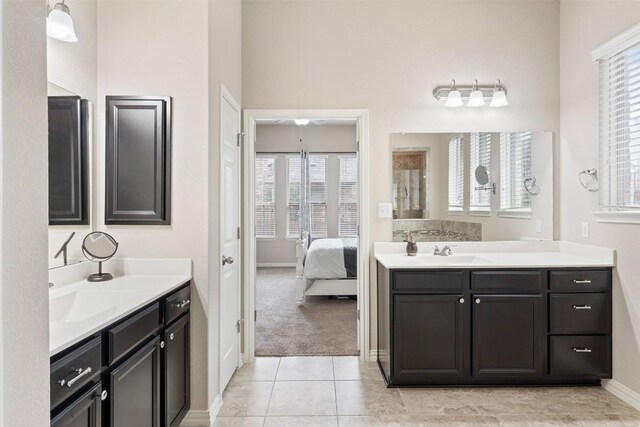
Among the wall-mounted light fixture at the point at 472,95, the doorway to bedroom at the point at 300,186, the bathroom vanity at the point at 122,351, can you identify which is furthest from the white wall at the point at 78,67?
the doorway to bedroom at the point at 300,186

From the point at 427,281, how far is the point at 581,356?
1.22 meters

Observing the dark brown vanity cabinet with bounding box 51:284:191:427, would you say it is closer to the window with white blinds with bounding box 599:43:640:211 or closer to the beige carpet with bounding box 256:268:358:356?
the beige carpet with bounding box 256:268:358:356

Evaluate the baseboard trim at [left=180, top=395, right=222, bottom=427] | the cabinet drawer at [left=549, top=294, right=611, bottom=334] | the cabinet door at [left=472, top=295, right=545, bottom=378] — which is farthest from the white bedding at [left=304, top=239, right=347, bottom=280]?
the baseboard trim at [left=180, top=395, right=222, bottom=427]

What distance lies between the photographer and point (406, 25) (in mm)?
3291

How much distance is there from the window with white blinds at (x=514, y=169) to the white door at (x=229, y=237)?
7.45ft

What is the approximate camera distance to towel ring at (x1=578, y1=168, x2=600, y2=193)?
2855 mm

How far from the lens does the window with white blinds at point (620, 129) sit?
2.57 metres

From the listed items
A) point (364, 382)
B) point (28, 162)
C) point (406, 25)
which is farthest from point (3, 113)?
point (406, 25)

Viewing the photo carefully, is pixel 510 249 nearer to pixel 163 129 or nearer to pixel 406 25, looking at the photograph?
pixel 406 25

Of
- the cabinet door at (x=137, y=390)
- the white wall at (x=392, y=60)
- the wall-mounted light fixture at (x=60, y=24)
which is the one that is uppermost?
the white wall at (x=392, y=60)

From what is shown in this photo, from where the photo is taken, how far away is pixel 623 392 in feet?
8.63

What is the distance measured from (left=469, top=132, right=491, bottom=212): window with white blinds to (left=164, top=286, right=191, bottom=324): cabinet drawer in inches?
96.0

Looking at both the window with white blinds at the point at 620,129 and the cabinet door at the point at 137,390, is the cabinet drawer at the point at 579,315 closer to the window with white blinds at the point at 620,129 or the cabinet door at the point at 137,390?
the window with white blinds at the point at 620,129

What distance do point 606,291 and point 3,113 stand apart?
3415 mm
